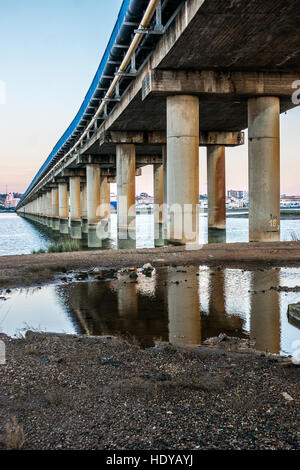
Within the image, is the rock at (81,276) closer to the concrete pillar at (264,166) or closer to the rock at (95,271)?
the rock at (95,271)

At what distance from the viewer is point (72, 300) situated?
1014 cm

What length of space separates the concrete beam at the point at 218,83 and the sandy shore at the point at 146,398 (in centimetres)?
1678

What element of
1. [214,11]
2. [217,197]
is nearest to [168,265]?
[214,11]

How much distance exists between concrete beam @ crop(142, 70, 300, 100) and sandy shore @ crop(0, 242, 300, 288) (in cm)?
774

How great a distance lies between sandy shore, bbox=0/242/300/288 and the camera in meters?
14.0

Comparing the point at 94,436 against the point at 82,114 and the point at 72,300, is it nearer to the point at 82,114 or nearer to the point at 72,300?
the point at 72,300

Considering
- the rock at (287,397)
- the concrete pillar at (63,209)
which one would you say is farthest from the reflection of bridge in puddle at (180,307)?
the concrete pillar at (63,209)

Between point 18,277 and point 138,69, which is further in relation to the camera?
point 138,69

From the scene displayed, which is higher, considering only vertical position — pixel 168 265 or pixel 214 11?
pixel 214 11

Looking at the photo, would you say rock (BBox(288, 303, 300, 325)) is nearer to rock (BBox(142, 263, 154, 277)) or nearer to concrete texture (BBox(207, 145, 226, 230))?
rock (BBox(142, 263, 154, 277))

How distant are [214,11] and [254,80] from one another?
7.74 m

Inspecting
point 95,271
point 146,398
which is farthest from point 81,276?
point 146,398

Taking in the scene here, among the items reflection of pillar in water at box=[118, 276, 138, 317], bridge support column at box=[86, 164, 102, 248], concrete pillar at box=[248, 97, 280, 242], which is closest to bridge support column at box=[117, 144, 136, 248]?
bridge support column at box=[86, 164, 102, 248]

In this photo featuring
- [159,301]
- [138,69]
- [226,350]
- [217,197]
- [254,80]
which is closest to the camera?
[226,350]
